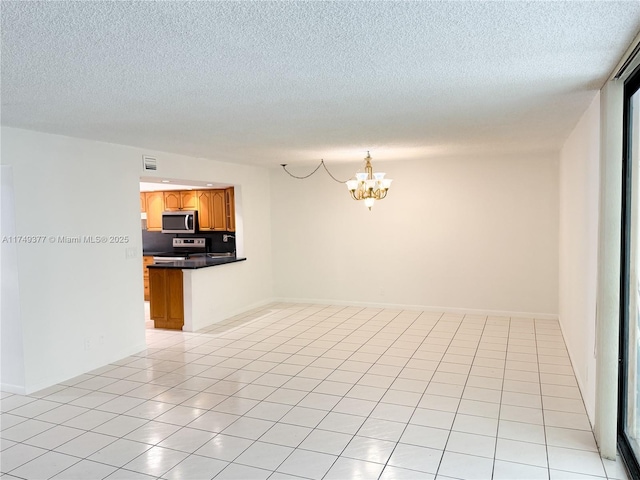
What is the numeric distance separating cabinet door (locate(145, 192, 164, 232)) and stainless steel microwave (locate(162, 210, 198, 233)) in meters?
0.28

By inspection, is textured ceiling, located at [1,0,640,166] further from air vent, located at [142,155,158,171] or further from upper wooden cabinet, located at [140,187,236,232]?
upper wooden cabinet, located at [140,187,236,232]

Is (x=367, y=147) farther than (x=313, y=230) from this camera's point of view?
No

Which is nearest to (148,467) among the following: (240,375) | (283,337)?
(240,375)

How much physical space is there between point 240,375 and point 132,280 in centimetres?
179

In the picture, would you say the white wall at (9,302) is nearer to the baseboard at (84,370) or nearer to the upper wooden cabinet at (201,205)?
the baseboard at (84,370)

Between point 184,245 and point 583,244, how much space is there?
7.14 m

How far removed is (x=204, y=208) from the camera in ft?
27.8

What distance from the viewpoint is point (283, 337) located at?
5879 mm

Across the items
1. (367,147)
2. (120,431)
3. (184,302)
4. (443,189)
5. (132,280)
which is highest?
(367,147)

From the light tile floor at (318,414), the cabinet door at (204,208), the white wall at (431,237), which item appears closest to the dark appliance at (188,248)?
the cabinet door at (204,208)

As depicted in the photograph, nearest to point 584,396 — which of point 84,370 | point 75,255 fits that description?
point 84,370

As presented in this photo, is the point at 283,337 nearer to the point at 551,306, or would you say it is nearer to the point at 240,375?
the point at 240,375

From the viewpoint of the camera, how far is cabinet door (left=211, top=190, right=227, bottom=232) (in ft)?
27.1

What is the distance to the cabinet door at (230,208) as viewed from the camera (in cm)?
806
